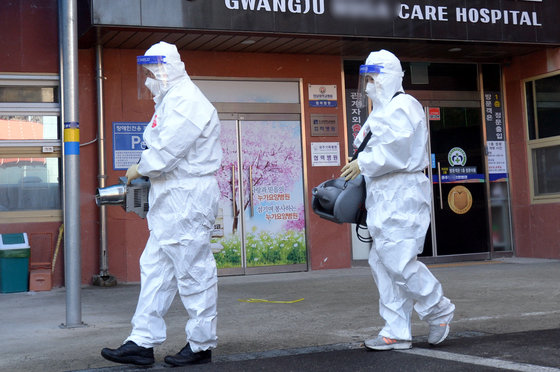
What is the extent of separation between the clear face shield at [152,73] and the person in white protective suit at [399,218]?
127 centimetres

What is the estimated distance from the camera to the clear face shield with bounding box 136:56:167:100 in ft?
14.9

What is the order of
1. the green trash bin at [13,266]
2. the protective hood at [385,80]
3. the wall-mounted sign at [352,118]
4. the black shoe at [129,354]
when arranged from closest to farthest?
the black shoe at [129,354]
the protective hood at [385,80]
the green trash bin at [13,266]
the wall-mounted sign at [352,118]

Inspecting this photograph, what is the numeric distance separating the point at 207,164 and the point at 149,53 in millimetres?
777

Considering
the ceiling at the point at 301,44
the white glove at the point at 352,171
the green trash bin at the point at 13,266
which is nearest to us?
the white glove at the point at 352,171

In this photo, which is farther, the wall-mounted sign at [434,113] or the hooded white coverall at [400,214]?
the wall-mounted sign at [434,113]

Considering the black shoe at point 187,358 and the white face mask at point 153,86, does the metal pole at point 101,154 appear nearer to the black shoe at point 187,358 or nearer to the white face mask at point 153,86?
the white face mask at point 153,86

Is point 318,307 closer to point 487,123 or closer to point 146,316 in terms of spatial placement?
point 146,316

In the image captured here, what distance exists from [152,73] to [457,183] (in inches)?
284

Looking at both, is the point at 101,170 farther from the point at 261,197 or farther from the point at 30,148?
the point at 261,197

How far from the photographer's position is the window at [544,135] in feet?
35.4

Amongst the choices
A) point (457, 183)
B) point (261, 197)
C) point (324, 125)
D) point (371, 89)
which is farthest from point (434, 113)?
point (371, 89)

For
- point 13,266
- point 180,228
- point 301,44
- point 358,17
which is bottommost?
point 13,266

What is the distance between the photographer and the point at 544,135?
11.0 m

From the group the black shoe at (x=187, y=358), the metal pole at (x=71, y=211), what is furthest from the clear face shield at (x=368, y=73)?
the metal pole at (x=71, y=211)
